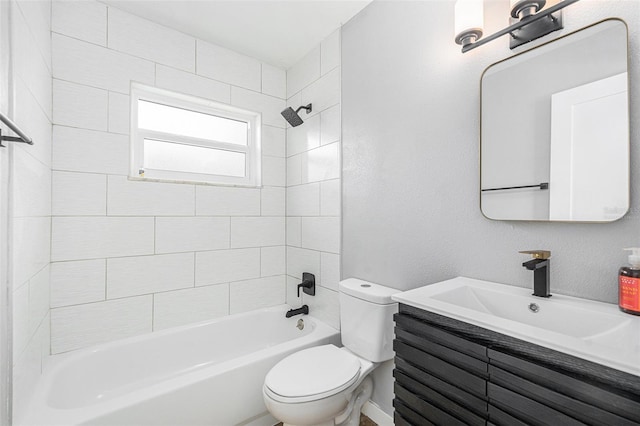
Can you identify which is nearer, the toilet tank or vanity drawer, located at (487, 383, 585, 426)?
vanity drawer, located at (487, 383, 585, 426)

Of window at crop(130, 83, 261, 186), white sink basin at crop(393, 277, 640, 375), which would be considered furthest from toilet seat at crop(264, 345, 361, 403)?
window at crop(130, 83, 261, 186)

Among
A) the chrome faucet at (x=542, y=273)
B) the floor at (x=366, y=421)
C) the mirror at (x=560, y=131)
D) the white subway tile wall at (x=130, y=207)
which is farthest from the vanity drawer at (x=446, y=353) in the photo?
the white subway tile wall at (x=130, y=207)

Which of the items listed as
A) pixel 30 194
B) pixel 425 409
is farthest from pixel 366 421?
pixel 30 194

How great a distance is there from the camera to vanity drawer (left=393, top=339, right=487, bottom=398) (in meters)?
0.94

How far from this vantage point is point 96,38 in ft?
6.25

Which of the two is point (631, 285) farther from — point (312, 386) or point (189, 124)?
point (189, 124)

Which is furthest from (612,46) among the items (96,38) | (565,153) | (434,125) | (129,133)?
(96,38)

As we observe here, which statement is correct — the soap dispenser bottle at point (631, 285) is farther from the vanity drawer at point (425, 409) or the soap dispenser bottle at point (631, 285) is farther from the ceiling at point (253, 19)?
the ceiling at point (253, 19)

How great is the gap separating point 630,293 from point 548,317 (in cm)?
23

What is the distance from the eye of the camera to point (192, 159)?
2361 millimetres

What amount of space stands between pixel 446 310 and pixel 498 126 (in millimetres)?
825

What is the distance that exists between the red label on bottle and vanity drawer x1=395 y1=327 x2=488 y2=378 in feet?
1.51

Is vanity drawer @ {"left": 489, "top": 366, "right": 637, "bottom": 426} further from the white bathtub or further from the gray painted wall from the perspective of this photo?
the white bathtub

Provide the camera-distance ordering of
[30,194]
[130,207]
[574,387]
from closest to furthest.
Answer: [574,387] → [30,194] → [130,207]
